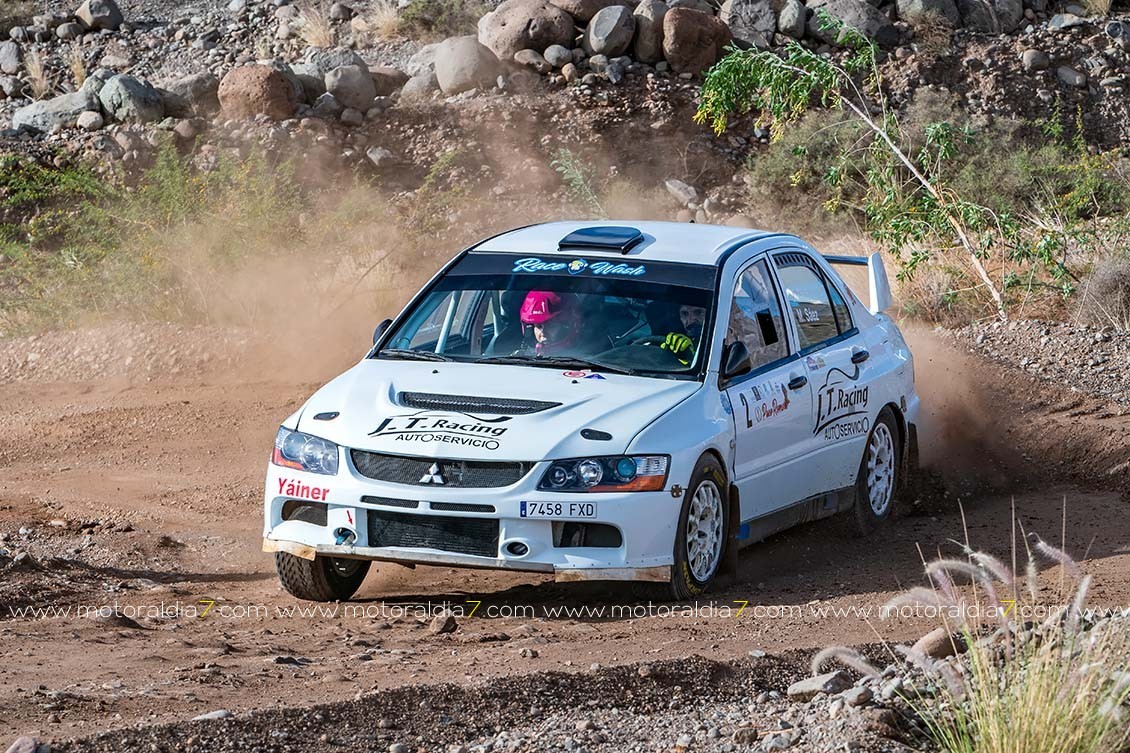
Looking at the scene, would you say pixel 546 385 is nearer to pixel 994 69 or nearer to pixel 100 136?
pixel 100 136

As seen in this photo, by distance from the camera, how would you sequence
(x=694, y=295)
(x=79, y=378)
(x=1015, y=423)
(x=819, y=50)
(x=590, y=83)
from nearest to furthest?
(x=694, y=295)
(x=1015, y=423)
(x=79, y=378)
(x=590, y=83)
(x=819, y=50)

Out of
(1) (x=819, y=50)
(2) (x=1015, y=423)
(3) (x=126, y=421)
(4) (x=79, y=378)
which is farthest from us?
(1) (x=819, y=50)

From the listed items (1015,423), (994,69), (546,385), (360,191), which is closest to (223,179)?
(360,191)

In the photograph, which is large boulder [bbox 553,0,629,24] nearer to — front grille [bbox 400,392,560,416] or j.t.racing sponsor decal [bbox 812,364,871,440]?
j.t.racing sponsor decal [bbox 812,364,871,440]

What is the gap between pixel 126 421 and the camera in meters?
12.4

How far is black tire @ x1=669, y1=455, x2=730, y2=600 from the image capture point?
271 inches

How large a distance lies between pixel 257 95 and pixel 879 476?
54.2 ft

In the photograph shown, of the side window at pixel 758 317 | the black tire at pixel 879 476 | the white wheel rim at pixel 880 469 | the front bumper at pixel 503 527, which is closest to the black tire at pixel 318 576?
the front bumper at pixel 503 527

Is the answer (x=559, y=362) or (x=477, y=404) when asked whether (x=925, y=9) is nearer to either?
(x=559, y=362)

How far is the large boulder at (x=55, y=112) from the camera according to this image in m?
23.5

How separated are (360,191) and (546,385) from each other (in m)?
12.0

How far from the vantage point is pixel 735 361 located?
7484mm

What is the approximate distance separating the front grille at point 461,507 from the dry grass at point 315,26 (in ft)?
69.3

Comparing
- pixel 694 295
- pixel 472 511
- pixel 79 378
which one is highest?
pixel 694 295
